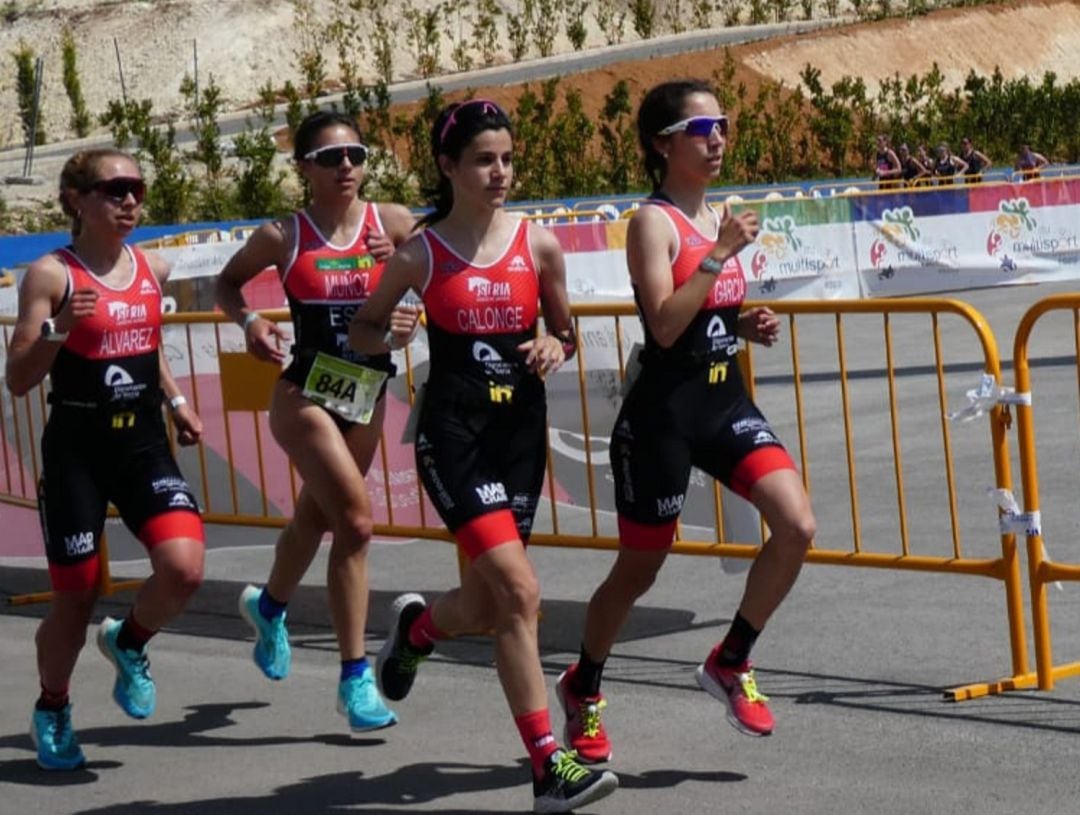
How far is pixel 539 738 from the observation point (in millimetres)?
5418

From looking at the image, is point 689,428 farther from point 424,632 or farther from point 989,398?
point 989,398

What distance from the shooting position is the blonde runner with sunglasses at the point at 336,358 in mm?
6703

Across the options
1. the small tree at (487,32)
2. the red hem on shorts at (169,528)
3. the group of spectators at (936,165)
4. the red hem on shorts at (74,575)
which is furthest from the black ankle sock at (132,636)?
the small tree at (487,32)

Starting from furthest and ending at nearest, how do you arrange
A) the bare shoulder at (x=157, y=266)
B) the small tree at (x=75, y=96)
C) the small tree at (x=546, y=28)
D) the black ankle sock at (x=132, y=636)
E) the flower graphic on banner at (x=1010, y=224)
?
1. the small tree at (x=546, y=28)
2. the small tree at (x=75, y=96)
3. the flower graphic on banner at (x=1010, y=224)
4. the bare shoulder at (x=157, y=266)
5. the black ankle sock at (x=132, y=636)

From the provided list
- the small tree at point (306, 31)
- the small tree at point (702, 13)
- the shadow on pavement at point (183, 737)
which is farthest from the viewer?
the small tree at point (702, 13)

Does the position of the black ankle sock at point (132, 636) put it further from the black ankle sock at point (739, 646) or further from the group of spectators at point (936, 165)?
the group of spectators at point (936, 165)

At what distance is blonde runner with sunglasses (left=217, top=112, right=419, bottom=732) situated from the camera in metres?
6.70

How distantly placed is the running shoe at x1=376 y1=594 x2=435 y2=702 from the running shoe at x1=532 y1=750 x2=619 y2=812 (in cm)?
108

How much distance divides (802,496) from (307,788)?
66.8 inches

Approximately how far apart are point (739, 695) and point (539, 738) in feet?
2.42

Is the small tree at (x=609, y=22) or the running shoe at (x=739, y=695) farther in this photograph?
the small tree at (x=609, y=22)

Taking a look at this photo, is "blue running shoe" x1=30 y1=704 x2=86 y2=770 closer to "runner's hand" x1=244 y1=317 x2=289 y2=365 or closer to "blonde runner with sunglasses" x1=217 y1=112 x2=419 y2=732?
"blonde runner with sunglasses" x1=217 y1=112 x2=419 y2=732

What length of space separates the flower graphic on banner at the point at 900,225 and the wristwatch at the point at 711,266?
1956cm

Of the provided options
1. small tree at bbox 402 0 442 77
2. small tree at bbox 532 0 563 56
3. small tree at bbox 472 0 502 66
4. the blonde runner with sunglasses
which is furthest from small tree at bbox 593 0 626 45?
the blonde runner with sunglasses
